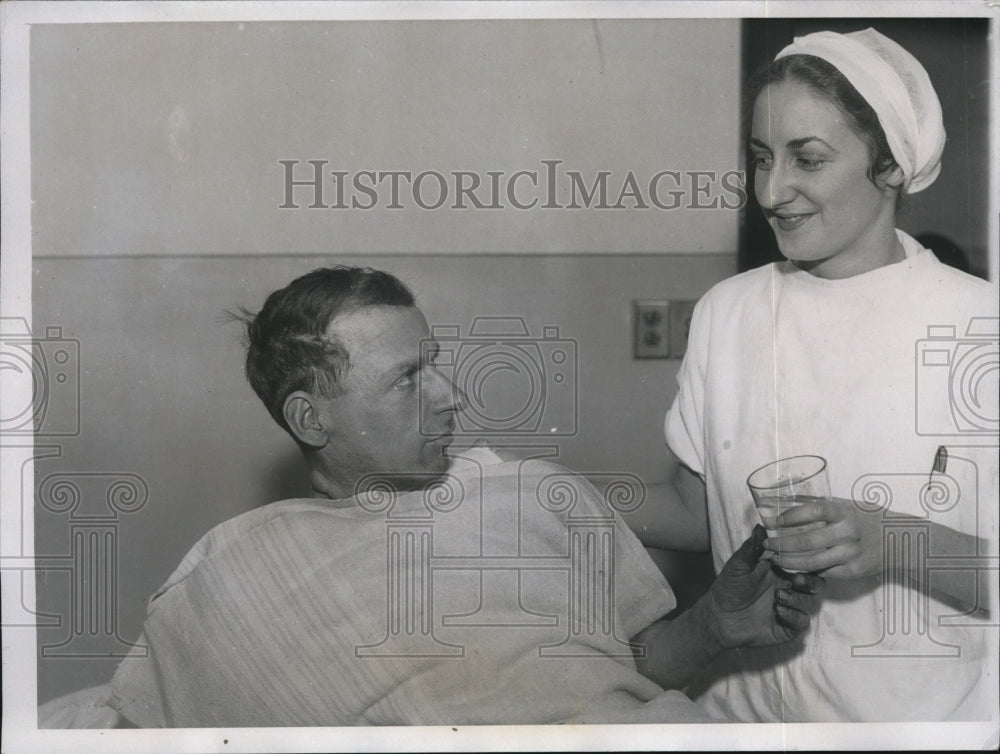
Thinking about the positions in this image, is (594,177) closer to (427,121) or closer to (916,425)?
(427,121)

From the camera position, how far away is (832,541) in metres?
2.42

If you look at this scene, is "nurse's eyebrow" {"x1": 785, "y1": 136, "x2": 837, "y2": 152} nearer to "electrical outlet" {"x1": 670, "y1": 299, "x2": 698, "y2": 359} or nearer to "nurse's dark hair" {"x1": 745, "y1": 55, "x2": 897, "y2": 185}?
"nurse's dark hair" {"x1": 745, "y1": 55, "x2": 897, "y2": 185}

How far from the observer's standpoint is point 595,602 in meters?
2.47

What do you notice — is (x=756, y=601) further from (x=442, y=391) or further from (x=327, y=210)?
(x=327, y=210)

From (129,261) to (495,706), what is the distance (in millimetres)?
1271

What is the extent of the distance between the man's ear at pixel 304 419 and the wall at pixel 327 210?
1.5 inches
